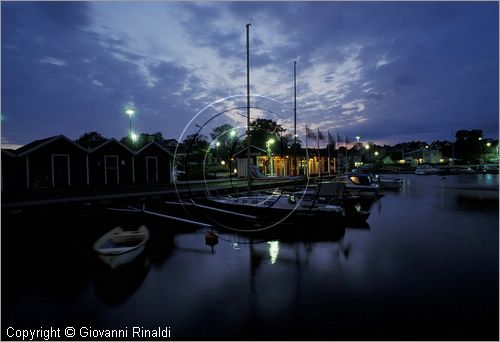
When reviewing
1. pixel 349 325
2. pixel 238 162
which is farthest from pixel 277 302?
pixel 238 162

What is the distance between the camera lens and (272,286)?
1223 cm

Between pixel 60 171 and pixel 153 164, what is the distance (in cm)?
1177

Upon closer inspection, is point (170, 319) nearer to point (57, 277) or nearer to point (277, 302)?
point (277, 302)

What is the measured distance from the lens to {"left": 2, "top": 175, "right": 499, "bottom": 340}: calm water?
30.7ft

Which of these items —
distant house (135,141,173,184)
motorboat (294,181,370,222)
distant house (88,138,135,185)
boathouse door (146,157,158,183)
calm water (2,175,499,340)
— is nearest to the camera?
calm water (2,175,499,340)

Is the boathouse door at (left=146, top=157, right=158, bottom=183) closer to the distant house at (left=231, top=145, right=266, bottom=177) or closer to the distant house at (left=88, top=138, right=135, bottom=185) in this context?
the distant house at (left=88, top=138, right=135, bottom=185)

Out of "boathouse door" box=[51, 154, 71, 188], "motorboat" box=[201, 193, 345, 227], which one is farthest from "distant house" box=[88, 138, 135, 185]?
"motorboat" box=[201, 193, 345, 227]

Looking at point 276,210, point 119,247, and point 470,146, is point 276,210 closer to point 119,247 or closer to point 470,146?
point 119,247

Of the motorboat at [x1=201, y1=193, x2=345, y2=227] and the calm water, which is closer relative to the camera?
the calm water

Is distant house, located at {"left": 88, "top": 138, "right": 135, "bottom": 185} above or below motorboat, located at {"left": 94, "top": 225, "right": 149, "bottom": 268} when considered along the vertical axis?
above

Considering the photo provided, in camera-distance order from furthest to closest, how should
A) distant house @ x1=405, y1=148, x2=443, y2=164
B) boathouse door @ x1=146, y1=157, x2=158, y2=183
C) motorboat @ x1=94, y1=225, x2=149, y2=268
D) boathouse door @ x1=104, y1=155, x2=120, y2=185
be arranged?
distant house @ x1=405, y1=148, x2=443, y2=164 < boathouse door @ x1=146, y1=157, x2=158, y2=183 < boathouse door @ x1=104, y1=155, x2=120, y2=185 < motorboat @ x1=94, y1=225, x2=149, y2=268

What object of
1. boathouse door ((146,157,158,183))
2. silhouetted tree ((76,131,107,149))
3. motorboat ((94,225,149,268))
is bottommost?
motorboat ((94,225,149,268))

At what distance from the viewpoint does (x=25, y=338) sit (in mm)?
9391

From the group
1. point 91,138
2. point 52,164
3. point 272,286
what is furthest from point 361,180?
point 91,138
